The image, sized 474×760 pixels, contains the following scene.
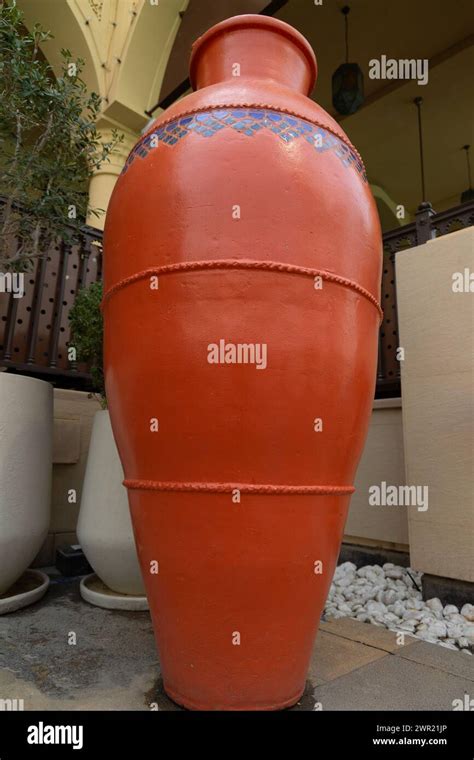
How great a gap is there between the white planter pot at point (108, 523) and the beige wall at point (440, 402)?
5.86ft

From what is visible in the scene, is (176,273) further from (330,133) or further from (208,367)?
(330,133)

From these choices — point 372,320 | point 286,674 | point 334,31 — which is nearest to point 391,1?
point 334,31

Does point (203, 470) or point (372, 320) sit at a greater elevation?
point (372, 320)

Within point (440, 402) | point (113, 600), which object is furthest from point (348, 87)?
point (113, 600)

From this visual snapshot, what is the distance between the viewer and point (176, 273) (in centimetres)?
170

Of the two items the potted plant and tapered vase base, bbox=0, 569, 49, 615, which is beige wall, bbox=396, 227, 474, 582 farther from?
tapered vase base, bbox=0, 569, 49, 615

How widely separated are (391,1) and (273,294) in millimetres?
7250

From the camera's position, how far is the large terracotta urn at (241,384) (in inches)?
64.3

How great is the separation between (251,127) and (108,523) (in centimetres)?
208

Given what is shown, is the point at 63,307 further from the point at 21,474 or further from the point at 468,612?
the point at 468,612

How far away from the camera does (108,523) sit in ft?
9.29

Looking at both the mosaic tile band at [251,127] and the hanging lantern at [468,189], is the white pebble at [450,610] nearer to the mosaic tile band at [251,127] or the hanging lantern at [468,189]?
the mosaic tile band at [251,127]

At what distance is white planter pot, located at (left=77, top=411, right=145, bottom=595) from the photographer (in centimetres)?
279

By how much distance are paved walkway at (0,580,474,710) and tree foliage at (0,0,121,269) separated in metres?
2.05
